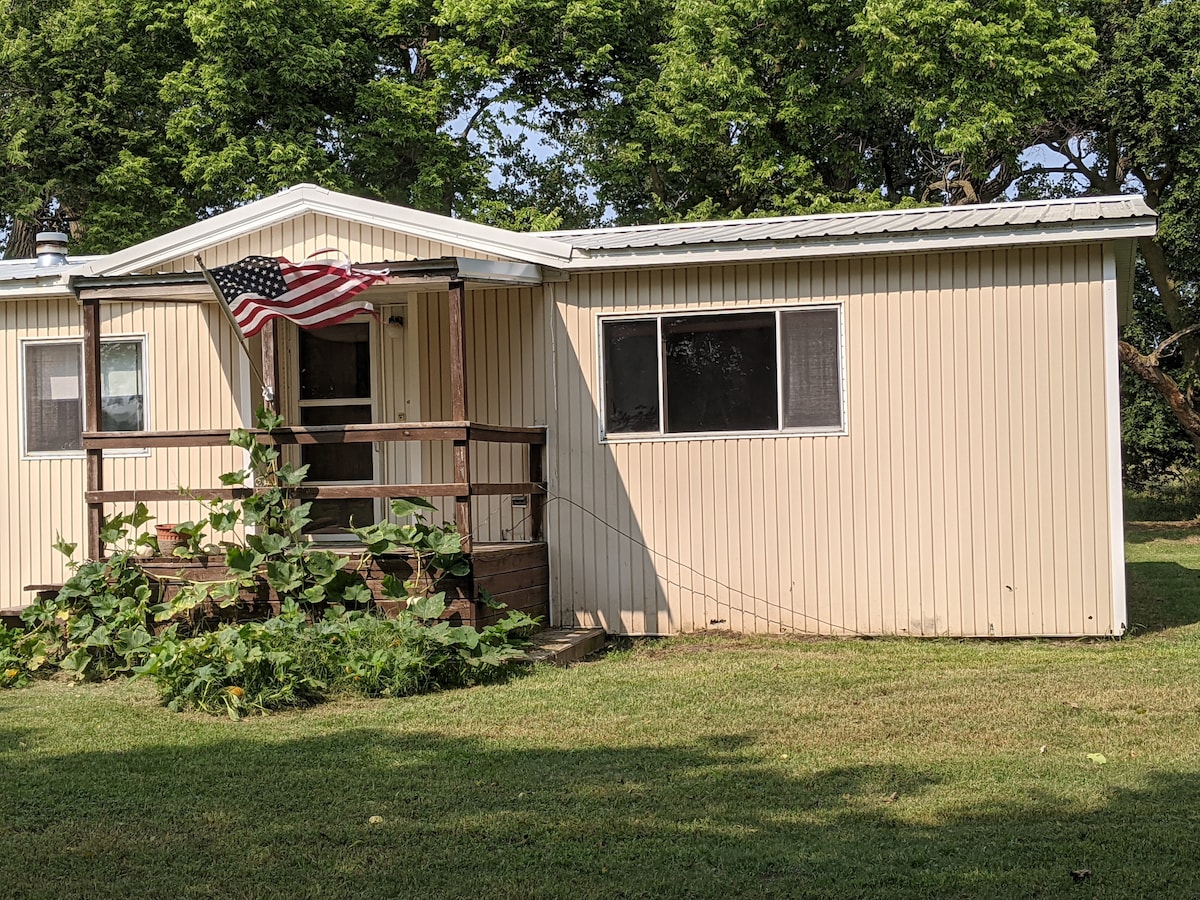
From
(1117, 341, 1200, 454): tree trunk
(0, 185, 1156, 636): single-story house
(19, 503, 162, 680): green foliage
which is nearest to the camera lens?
(19, 503, 162, 680): green foliage

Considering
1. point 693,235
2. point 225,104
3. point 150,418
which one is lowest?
point 150,418

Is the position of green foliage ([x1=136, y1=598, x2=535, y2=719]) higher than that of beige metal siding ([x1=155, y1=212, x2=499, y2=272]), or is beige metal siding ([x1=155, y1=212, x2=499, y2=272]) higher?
beige metal siding ([x1=155, y1=212, x2=499, y2=272])

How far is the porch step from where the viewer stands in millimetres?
8688

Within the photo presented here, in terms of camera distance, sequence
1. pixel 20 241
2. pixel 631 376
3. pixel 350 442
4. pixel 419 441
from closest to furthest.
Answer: pixel 350 442, pixel 419 441, pixel 631 376, pixel 20 241

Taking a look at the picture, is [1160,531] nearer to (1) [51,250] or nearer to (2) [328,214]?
(2) [328,214]

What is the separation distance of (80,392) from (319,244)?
2.45 m

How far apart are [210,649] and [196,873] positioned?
3362 mm

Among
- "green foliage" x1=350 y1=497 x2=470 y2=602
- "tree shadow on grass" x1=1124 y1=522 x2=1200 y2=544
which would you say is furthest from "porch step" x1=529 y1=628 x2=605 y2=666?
"tree shadow on grass" x1=1124 y1=522 x2=1200 y2=544

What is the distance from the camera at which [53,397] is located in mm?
11016

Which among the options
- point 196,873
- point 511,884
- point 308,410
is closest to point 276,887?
point 196,873

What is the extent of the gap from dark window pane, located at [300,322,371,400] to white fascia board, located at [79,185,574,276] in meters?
1.03

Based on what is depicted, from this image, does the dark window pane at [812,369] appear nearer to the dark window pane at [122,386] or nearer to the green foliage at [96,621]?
the green foliage at [96,621]

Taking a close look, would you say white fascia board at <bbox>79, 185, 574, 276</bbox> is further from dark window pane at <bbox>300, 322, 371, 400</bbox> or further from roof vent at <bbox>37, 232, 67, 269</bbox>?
roof vent at <bbox>37, 232, 67, 269</bbox>

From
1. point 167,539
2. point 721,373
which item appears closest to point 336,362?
point 167,539
